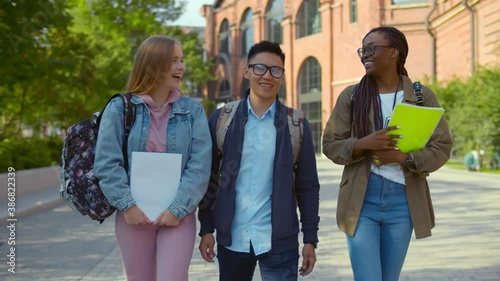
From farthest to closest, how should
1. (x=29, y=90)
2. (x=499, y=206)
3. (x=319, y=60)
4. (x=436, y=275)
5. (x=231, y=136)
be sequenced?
1. (x=319, y=60)
2. (x=29, y=90)
3. (x=499, y=206)
4. (x=436, y=275)
5. (x=231, y=136)

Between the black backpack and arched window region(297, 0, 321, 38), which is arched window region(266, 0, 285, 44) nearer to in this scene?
arched window region(297, 0, 321, 38)

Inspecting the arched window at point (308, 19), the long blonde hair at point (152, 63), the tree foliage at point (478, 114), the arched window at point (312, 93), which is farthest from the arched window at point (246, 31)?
the long blonde hair at point (152, 63)

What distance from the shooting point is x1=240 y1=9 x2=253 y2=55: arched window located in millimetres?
51938

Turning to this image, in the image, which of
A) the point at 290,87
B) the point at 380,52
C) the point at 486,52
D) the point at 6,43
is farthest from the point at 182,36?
the point at 380,52

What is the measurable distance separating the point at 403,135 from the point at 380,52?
493 millimetres

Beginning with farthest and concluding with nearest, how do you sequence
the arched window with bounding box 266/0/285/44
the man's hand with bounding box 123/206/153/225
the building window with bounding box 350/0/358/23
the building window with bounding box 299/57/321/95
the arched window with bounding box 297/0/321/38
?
the arched window with bounding box 266/0/285/44, the arched window with bounding box 297/0/321/38, the building window with bounding box 299/57/321/95, the building window with bounding box 350/0/358/23, the man's hand with bounding box 123/206/153/225

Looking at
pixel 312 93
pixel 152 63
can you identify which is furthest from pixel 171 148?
pixel 312 93

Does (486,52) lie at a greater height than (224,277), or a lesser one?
greater

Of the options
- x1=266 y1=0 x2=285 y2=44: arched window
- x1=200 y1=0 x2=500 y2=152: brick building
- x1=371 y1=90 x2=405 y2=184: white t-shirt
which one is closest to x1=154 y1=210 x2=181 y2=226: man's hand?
x1=371 y1=90 x2=405 y2=184: white t-shirt

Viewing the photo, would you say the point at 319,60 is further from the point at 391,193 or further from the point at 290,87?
the point at 391,193

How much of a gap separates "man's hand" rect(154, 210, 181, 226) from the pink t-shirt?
337 millimetres

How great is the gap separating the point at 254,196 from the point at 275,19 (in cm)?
4595

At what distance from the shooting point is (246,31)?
52.9 metres

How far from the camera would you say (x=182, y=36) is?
50094 mm
